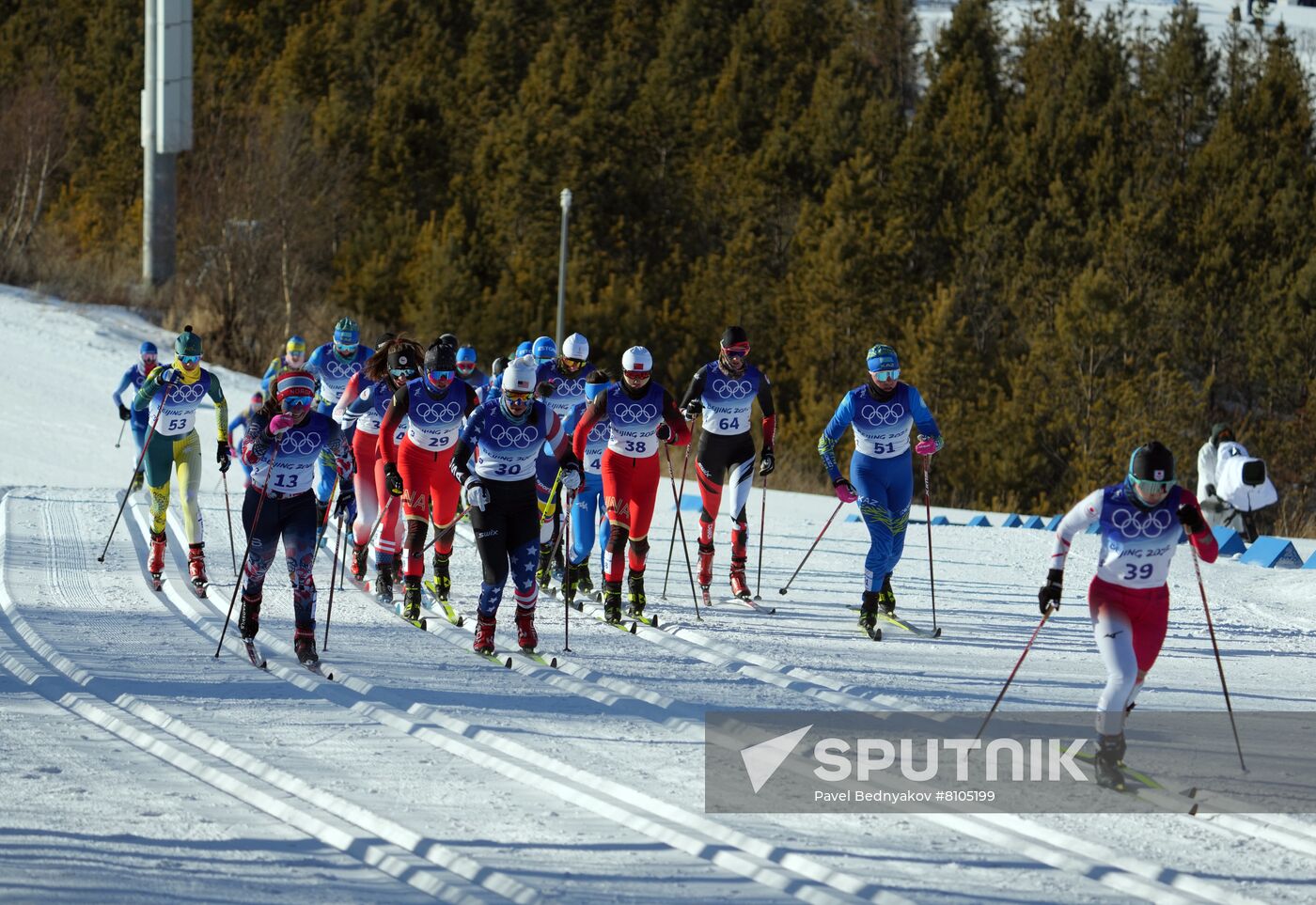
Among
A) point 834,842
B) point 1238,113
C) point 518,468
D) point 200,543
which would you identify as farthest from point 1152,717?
point 1238,113

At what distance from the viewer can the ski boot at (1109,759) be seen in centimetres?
775

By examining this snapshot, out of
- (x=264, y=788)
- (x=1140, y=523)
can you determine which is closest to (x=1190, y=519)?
(x=1140, y=523)

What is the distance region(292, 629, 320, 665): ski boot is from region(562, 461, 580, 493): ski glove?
6.16 ft

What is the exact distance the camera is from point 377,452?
12.9 m

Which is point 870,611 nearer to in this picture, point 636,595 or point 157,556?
point 636,595

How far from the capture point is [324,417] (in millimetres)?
10312

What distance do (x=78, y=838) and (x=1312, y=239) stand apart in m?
51.1

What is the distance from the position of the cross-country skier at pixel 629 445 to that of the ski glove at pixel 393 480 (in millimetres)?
1354

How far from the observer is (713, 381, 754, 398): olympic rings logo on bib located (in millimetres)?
12406

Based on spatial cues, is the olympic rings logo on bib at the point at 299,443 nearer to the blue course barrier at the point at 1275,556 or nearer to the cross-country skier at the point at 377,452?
the cross-country skier at the point at 377,452

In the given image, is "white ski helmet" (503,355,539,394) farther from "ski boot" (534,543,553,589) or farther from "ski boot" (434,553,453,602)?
"ski boot" (534,543,553,589)

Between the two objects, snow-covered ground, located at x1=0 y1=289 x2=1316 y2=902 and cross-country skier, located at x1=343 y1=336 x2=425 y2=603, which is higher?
cross-country skier, located at x1=343 y1=336 x2=425 y2=603

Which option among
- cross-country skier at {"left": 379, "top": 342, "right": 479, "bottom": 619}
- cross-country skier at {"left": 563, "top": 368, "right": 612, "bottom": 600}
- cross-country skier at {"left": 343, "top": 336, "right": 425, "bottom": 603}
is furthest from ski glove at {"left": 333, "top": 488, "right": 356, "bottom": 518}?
cross-country skier at {"left": 563, "top": 368, "right": 612, "bottom": 600}

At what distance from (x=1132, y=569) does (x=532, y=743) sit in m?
3.22
